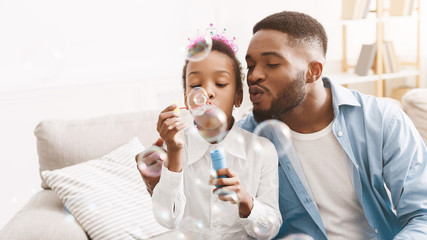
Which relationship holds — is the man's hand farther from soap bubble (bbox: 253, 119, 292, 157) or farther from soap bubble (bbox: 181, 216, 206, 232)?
soap bubble (bbox: 253, 119, 292, 157)

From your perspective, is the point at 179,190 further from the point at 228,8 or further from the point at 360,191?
the point at 228,8

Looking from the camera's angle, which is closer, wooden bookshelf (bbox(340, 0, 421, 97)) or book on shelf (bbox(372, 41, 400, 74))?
wooden bookshelf (bbox(340, 0, 421, 97))

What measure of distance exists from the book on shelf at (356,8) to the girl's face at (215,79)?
2417 mm

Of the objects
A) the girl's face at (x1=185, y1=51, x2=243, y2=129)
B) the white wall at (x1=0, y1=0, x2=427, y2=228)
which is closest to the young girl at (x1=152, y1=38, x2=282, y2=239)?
the girl's face at (x1=185, y1=51, x2=243, y2=129)

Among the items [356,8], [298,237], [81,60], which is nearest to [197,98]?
[298,237]

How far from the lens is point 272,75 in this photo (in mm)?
1139

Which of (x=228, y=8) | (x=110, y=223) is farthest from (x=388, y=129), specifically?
(x=228, y=8)

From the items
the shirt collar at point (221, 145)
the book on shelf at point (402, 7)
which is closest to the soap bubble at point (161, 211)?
the shirt collar at point (221, 145)

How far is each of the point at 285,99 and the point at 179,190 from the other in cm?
36

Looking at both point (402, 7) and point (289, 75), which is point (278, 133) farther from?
point (402, 7)

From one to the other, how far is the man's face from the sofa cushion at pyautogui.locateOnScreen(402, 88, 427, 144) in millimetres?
833

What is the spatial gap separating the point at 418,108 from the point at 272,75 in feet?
3.08

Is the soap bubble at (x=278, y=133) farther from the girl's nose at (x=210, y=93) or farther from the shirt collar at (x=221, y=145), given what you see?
the girl's nose at (x=210, y=93)

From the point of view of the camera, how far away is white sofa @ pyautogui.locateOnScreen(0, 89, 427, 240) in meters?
1.69
